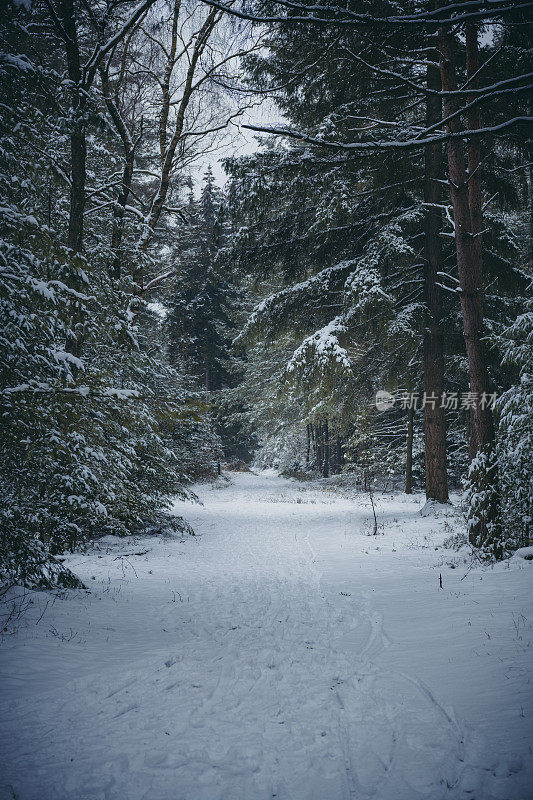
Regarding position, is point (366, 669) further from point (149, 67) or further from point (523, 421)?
point (149, 67)

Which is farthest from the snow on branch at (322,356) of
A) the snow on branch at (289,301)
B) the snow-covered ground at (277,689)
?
the snow-covered ground at (277,689)

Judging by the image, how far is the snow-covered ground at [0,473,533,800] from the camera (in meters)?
2.34

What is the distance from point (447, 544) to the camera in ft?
26.2

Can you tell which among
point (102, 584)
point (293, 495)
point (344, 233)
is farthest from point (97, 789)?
point (293, 495)

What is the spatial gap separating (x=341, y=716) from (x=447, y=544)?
602cm

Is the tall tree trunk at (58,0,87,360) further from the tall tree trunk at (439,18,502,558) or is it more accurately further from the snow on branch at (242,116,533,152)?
the tall tree trunk at (439,18,502,558)

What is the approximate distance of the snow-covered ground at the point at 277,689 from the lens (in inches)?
92.0

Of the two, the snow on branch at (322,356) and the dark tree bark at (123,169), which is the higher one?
the dark tree bark at (123,169)

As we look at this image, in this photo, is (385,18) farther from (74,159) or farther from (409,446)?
(409,446)

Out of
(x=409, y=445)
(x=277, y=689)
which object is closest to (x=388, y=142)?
(x=277, y=689)

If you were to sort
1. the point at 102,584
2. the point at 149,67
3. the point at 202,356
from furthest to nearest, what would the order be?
the point at 202,356 < the point at 149,67 < the point at 102,584

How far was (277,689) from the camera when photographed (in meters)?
3.33

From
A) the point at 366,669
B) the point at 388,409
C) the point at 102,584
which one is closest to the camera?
the point at 366,669

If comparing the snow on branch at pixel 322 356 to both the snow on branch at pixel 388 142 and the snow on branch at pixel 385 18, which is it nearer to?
the snow on branch at pixel 388 142
